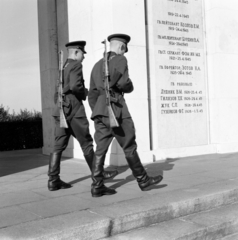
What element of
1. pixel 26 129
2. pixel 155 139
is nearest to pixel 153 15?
pixel 155 139

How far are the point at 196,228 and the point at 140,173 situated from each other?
4.16 feet

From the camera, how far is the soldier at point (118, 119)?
479cm

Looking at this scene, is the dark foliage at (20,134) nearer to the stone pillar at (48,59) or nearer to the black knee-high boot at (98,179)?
the stone pillar at (48,59)

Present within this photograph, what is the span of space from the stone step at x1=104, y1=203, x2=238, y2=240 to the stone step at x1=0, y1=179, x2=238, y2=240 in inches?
2.9

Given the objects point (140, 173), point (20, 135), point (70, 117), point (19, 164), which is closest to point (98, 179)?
point (140, 173)

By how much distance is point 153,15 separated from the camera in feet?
27.4

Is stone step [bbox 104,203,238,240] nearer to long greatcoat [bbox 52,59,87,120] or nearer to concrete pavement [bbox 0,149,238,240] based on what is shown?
concrete pavement [bbox 0,149,238,240]

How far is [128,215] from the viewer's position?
3.83m

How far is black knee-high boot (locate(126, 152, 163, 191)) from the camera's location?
16.0 feet

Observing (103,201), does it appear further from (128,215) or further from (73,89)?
(73,89)

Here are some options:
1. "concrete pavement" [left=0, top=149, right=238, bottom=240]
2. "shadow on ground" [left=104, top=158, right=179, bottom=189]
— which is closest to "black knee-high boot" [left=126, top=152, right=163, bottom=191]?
"concrete pavement" [left=0, top=149, right=238, bottom=240]

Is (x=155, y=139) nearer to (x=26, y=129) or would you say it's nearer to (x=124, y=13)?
(x=124, y=13)

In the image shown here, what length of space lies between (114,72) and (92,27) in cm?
376

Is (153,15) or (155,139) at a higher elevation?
(153,15)
